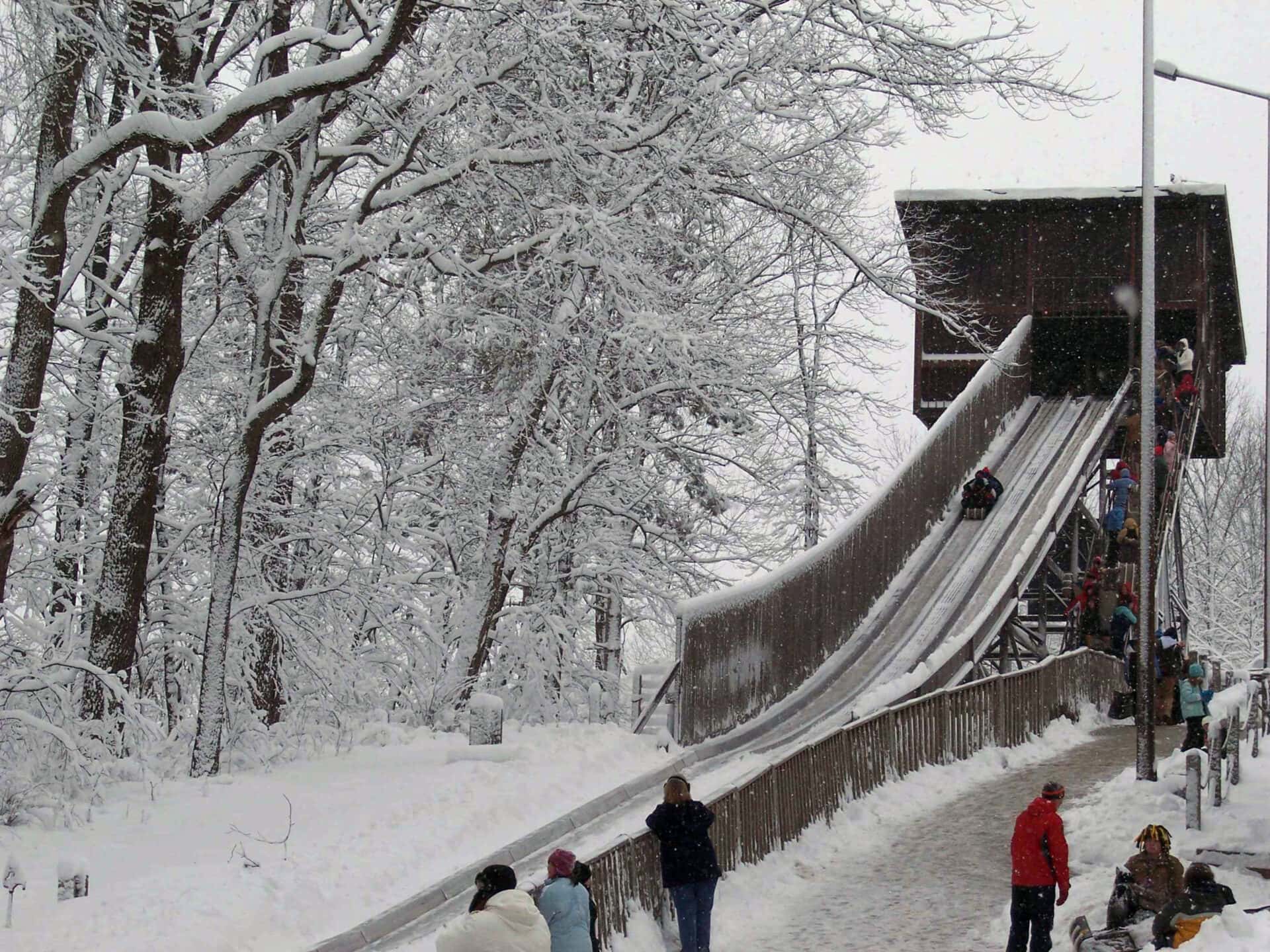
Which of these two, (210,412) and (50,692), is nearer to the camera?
(50,692)

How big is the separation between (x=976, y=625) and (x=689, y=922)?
1419 cm

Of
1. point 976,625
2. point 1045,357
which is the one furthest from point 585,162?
point 1045,357

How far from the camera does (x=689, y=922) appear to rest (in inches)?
440

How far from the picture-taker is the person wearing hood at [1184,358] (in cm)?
3475

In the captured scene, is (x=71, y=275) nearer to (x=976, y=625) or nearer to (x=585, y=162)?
(x=585, y=162)

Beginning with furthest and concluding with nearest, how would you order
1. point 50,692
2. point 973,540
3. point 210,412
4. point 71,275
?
point 973,540 < point 210,412 < point 71,275 < point 50,692

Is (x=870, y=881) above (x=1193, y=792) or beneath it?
beneath

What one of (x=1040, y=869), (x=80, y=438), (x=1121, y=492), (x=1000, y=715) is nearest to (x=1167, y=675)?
(x=1000, y=715)

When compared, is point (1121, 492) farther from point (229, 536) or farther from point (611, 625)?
point (229, 536)

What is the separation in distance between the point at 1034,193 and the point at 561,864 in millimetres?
32218

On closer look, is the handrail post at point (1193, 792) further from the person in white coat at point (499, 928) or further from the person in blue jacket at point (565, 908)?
the person in white coat at point (499, 928)

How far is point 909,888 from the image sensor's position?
44.1 feet

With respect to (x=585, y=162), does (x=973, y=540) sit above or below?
Answer: below

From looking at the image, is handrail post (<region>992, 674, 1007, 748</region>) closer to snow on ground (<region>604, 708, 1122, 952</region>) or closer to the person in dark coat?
snow on ground (<region>604, 708, 1122, 952</region>)
